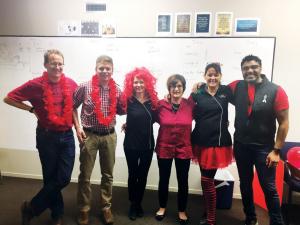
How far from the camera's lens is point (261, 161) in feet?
7.35

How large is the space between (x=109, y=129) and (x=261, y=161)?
128 centimetres

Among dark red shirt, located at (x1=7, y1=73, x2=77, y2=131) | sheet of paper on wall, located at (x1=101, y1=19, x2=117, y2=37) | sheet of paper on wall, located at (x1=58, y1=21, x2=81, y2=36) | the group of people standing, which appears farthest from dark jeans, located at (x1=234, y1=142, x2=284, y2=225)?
sheet of paper on wall, located at (x1=58, y1=21, x2=81, y2=36)

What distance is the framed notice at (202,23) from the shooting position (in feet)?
9.71

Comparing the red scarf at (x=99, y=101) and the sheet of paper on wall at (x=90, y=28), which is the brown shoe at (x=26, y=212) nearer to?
the red scarf at (x=99, y=101)

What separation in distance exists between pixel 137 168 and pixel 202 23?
1.66m

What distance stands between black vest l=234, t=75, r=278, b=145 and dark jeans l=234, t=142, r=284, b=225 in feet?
0.22

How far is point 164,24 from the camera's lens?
9.95 ft

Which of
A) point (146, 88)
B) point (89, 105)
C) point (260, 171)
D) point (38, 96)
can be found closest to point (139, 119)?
point (146, 88)

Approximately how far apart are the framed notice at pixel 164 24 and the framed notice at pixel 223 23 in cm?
50

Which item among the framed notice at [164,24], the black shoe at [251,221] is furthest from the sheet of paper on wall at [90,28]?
the black shoe at [251,221]

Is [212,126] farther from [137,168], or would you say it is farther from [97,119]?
[97,119]

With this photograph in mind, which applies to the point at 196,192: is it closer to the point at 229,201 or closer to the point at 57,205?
the point at 229,201

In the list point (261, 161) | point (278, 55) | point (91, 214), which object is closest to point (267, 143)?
point (261, 161)

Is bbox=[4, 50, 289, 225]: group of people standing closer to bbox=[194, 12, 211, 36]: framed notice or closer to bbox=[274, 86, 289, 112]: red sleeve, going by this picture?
bbox=[274, 86, 289, 112]: red sleeve
